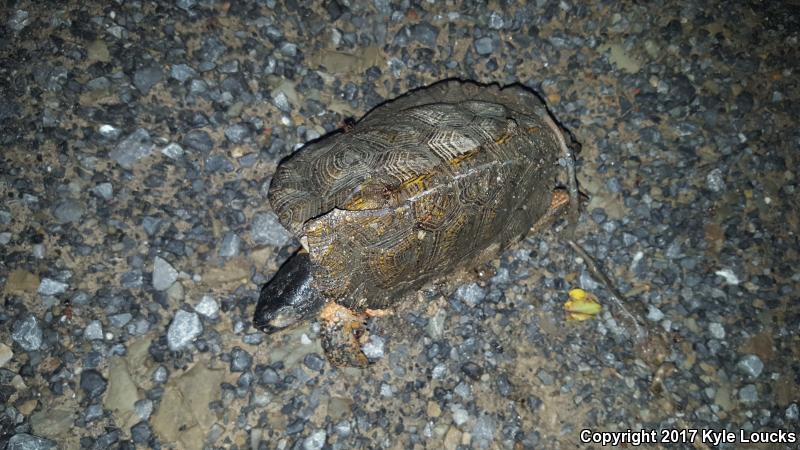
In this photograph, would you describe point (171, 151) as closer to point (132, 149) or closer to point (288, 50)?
point (132, 149)

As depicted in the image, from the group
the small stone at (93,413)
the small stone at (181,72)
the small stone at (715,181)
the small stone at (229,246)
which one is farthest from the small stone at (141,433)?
the small stone at (715,181)

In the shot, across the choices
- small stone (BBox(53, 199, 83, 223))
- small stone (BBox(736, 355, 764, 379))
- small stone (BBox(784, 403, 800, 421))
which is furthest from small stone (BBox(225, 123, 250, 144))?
small stone (BBox(784, 403, 800, 421))

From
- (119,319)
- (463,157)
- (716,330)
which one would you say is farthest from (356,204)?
(716,330)

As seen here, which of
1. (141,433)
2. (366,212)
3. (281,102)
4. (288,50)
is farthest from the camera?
(288,50)

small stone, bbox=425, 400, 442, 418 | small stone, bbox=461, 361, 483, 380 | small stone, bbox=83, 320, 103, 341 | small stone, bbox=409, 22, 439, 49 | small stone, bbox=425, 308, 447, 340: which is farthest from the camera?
small stone, bbox=409, 22, 439, 49

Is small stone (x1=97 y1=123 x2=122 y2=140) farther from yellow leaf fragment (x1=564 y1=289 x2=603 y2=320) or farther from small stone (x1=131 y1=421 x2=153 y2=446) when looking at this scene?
yellow leaf fragment (x1=564 y1=289 x2=603 y2=320)

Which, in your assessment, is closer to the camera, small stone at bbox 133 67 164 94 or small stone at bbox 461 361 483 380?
small stone at bbox 461 361 483 380

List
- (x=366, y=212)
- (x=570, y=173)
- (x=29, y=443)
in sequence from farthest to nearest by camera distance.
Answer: (x=570, y=173)
(x=29, y=443)
(x=366, y=212)
